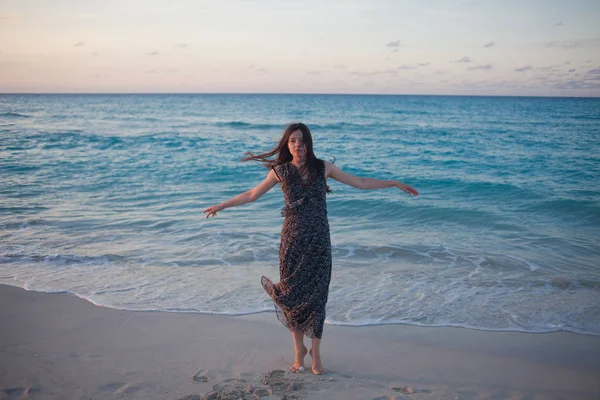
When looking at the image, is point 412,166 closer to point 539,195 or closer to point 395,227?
point 539,195

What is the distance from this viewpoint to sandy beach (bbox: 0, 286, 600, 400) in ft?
12.3

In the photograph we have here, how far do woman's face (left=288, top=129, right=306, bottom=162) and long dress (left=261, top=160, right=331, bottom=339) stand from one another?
0.10 metres

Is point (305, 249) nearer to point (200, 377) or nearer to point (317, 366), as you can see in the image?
point (317, 366)

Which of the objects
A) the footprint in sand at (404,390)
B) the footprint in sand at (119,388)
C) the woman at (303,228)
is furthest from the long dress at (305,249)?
the footprint in sand at (119,388)

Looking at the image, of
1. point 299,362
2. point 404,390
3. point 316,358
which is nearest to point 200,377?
point 299,362

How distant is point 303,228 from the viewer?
12.6 ft

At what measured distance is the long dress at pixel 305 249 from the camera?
3852 mm

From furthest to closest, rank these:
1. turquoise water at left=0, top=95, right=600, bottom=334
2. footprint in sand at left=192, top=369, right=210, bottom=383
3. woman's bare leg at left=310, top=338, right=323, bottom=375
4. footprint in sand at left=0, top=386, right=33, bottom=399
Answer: turquoise water at left=0, top=95, right=600, bottom=334 → woman's bare leg at left=310, top=338, right=323, bottom=375 → footprint in sand at left=192, top=369, right=210, bottom=383 → footprint in sand at left=0, top=386, right=33, bottom=399

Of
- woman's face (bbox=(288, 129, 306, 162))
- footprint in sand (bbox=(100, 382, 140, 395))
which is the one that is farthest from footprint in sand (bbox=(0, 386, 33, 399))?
woman's face (bbox=(288, 129, 306, 162))

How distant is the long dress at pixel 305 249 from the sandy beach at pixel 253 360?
566 mm

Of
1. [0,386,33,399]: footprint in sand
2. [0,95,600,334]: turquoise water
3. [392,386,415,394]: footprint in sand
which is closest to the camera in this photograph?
[0,386,33,399]: footprint in sand

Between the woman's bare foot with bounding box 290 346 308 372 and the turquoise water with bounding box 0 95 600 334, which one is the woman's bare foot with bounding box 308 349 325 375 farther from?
the turquoise water with bounding box 0 95 600 334

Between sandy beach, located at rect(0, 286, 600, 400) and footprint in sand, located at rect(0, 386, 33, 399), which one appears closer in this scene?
footprint in sand, located at rect(0, 386, 33, 399)

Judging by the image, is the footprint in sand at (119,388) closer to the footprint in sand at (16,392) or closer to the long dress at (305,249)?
the footprint in sand at (16,392)
